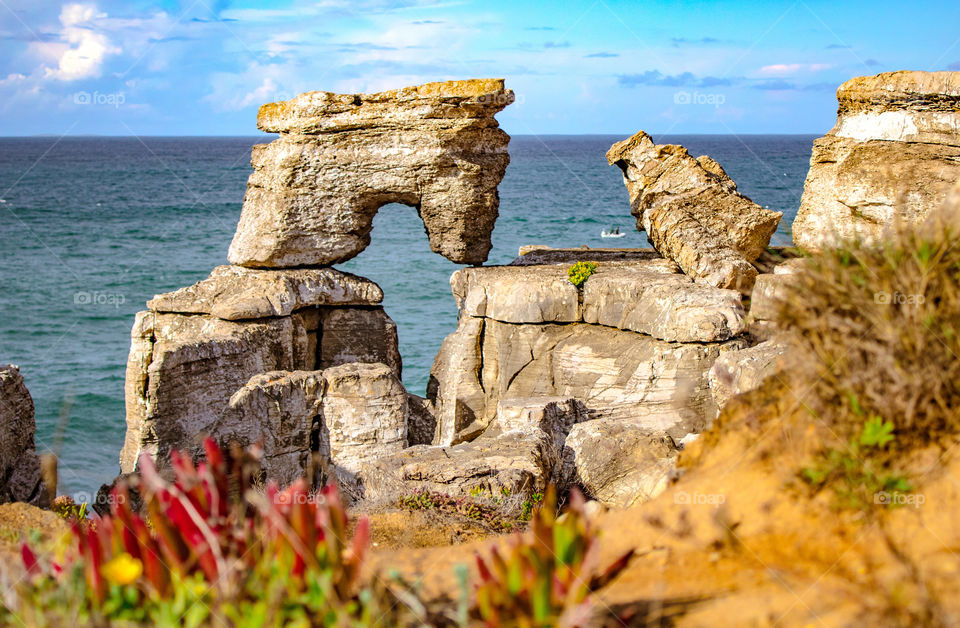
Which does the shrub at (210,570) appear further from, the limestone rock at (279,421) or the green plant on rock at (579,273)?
the green plant on rock at (579,273)

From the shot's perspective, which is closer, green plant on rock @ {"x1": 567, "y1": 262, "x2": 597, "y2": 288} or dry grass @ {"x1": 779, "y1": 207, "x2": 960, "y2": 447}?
dry grass @ {"x1": 779, "y1": 207, "x2": 960, "y2": 447}

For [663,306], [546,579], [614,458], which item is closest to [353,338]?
[663,306]

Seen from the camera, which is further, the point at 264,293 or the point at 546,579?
the point at 264,293

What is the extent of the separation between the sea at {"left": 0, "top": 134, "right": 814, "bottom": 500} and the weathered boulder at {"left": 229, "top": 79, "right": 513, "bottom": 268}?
4.44 m

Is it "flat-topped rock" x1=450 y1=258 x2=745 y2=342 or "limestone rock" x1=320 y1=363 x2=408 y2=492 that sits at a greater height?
"flat-topped rock" x1=450 y1=258 x2=745 y2=342

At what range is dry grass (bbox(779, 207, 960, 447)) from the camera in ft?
14.1

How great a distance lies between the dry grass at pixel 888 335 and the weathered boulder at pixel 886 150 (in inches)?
304

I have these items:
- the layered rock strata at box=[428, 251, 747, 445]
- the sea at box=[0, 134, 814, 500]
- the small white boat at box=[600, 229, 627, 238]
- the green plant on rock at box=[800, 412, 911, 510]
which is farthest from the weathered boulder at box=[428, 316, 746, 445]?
the small white boat at box=[600, 229, 627, 238]

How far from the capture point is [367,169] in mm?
13750

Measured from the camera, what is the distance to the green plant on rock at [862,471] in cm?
417

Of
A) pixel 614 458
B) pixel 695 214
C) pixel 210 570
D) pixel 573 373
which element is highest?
pixel 695 214

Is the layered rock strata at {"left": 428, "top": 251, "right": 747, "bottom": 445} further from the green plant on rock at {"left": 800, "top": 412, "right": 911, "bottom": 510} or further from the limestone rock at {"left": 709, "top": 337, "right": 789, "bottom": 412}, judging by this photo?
the green plant on rock at {"left": 800, "top": 412, "right": 911, "bottom": 510}

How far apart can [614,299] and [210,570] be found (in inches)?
377

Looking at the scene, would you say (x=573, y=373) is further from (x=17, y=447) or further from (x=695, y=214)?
(x=17, y=447)
